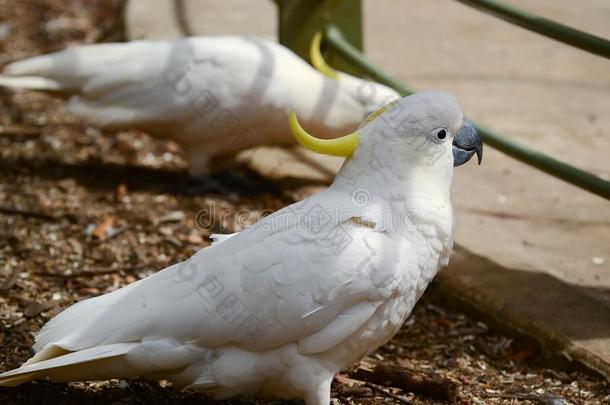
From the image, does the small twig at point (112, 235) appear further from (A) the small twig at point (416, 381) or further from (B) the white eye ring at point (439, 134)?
(B) the white eye ring at point (439, 134)

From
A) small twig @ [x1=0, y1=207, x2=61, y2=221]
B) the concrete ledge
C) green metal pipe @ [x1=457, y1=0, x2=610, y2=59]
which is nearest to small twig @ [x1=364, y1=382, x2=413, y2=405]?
the concrete ledge

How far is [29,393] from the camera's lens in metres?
2.31

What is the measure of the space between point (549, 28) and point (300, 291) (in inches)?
55.2

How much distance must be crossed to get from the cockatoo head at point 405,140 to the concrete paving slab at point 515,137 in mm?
787

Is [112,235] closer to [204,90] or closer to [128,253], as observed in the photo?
[128,253]

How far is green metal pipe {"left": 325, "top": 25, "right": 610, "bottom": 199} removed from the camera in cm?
281

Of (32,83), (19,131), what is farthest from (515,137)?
(19,131)

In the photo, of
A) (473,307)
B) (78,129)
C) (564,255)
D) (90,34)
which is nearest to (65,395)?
(473,307)

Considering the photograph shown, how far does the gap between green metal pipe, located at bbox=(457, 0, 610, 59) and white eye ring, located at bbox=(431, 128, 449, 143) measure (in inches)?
30.0

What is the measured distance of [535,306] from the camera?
2820 millimetres

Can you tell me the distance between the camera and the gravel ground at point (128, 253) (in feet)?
8.18

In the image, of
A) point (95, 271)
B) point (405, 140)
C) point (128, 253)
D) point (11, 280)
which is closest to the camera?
point (405, 140)

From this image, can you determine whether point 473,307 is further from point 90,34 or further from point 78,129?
point 90,34

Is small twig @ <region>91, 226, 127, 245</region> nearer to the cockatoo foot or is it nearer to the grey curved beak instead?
the cockatoo foot
